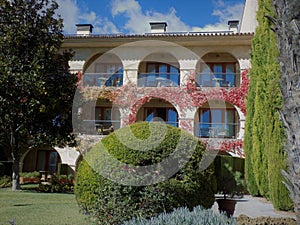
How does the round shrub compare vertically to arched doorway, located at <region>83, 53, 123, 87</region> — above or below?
below

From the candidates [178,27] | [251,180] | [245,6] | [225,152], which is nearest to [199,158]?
[251,180]

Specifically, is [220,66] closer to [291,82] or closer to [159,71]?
[159,71]

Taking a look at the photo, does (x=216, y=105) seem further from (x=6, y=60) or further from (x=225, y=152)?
(x=6, y=60)

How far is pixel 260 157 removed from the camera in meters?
13.8

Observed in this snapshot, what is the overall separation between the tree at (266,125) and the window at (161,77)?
252 inches

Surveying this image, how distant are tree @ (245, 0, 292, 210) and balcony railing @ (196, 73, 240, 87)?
509 centimetres

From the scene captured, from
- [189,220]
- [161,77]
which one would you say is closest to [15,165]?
[161,77]

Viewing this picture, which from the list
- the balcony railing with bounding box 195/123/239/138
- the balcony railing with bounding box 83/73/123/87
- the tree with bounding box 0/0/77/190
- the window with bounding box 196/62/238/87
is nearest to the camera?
the tree with bounding box 0/0/77/190

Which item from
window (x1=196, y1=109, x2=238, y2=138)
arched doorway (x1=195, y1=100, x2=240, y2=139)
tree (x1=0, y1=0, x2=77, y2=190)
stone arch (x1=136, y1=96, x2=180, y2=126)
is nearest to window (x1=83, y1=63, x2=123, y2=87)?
stone arch (x1=136, y1=96, x2=180, y2=126)

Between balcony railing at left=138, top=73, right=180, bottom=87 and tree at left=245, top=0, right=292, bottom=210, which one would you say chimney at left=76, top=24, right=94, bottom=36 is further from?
tree at left=245, top=0, right=292, bottom=210

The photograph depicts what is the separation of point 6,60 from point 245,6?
19.3 metres

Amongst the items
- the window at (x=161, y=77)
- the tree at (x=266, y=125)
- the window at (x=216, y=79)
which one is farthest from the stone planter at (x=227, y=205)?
the window at (x=161, y=77)

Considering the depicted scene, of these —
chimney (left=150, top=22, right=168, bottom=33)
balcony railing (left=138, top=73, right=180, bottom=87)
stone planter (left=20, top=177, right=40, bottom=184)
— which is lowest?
stone planter (left=20, top=177, right=40, bottom=184)

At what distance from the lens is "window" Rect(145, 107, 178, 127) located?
22875 millimetres
